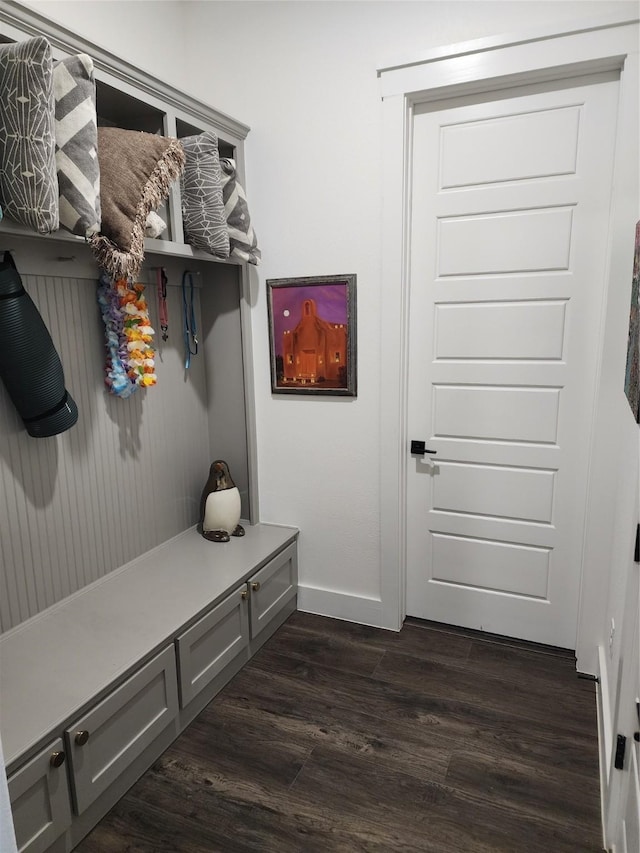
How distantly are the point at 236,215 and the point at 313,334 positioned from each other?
598mm

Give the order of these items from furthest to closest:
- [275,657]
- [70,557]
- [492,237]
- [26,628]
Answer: [275,657]
[492,237]
[70,557]
[26,628]

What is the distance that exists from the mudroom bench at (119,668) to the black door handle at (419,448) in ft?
2.50

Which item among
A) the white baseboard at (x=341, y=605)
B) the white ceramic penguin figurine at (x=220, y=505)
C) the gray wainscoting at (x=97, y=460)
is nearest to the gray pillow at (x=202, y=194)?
the gray wainscoting at (x=97, y=460)

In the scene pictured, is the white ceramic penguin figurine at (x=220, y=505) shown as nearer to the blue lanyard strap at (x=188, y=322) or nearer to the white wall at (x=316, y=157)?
the white wall at (x=316, y=157)

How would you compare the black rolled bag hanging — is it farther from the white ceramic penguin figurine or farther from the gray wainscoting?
the white ceramic penguin figurine

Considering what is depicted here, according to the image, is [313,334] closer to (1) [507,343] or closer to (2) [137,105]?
(1) [507,343]

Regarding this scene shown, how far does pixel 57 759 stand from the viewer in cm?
155

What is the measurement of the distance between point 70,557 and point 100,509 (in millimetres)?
213

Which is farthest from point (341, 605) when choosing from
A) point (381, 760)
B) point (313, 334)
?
point (313, 334)

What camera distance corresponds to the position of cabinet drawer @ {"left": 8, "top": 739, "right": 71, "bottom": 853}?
1.46 metres

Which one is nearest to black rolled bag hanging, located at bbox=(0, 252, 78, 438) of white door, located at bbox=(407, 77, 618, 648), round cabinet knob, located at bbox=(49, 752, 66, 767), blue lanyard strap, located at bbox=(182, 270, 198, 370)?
blue lanyard strap, located at bbox=(182, 270, 198, 370)

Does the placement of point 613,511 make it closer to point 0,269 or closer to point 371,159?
point 371,159

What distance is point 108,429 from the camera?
2307mm

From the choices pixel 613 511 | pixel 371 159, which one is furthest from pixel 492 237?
pixel 613 511
